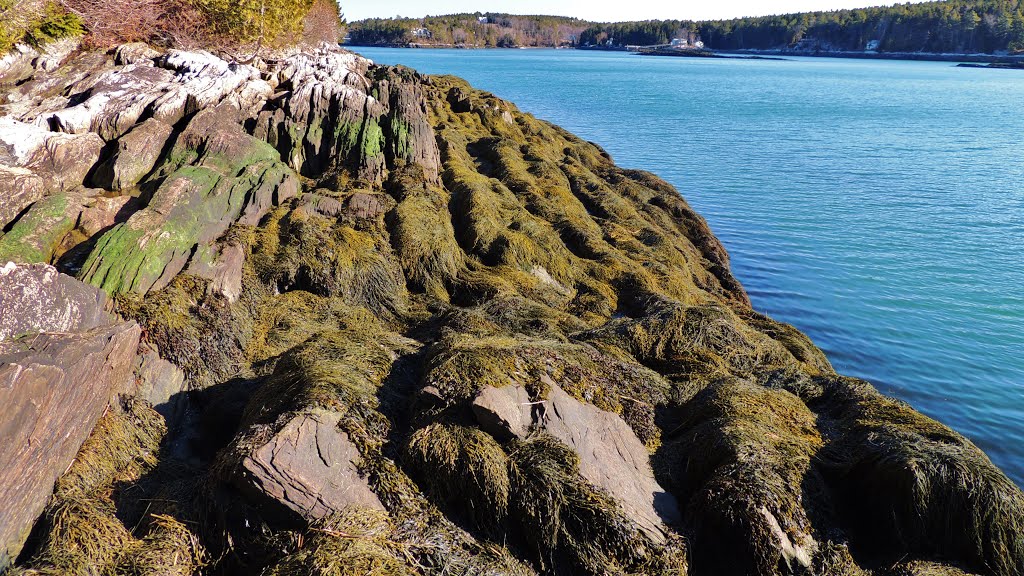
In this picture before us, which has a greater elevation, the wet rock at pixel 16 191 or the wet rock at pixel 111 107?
the wet rock at pixel 111 107

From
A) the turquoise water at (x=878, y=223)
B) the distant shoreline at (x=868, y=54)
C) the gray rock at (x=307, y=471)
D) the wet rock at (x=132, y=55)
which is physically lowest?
the turquoise water at (x=878, y=223)

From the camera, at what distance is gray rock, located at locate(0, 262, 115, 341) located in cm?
394

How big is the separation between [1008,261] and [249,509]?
18284 mm

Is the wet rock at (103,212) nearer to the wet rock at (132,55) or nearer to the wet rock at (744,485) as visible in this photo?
the wet rock at (744,485)

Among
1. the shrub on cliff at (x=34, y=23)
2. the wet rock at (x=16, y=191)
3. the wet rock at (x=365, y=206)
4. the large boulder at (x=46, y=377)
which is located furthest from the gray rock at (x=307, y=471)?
the shrub on cliff at (x=34, y=23)

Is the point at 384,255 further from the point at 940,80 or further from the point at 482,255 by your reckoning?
the point at 940,80

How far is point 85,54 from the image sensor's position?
1282cm

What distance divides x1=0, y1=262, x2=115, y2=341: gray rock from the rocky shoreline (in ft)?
0.06

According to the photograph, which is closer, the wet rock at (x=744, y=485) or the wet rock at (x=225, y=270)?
the wet rock at (x=744, y=485)

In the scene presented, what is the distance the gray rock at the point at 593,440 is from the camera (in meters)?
3.82

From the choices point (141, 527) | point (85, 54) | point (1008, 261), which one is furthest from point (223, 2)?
point (1008, 261)

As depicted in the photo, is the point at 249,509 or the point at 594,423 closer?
the point at 249,509

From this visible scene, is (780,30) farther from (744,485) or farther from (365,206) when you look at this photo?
(744,485)

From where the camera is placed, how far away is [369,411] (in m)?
4.08
